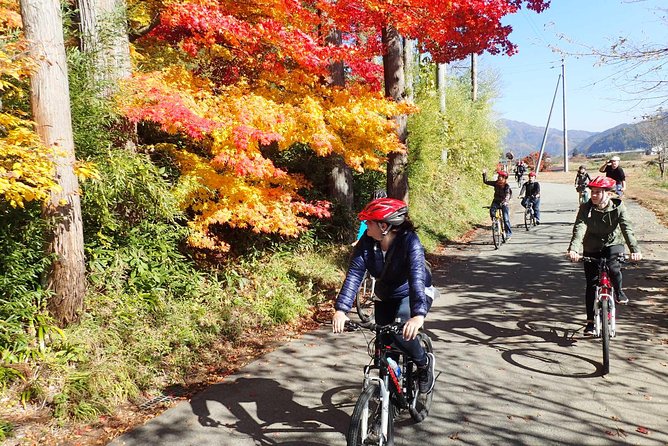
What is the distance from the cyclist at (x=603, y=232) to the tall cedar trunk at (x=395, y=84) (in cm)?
561

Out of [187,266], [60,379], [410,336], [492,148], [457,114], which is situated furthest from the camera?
[492,148]

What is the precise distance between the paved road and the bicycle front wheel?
750 mm

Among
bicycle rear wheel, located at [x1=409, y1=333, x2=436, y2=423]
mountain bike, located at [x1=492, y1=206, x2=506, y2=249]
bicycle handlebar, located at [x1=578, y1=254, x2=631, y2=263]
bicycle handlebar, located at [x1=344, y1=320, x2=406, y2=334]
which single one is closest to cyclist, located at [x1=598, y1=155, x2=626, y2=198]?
mountain bike, located at [x1=492, y1=206, x2=506, y2=249]

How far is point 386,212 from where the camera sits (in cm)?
349

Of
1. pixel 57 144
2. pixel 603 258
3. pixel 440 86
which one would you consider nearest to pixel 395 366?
pixel 603 258

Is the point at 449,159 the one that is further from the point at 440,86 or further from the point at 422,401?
the point at 422,401

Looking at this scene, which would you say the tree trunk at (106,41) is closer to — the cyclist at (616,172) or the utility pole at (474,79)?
the cyclist at (616,172)

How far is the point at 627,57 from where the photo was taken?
676 centimetres

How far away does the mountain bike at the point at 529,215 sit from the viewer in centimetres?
1563

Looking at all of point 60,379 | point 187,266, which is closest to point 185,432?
point 60,379

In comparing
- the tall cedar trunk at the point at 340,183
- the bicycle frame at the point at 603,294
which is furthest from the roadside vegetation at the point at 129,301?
the bicycle frame at the point at 603,294

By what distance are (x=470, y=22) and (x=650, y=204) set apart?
13.6 m

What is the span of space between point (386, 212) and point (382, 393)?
1296 mm

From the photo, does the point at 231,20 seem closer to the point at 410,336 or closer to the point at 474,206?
the point at 410,336
